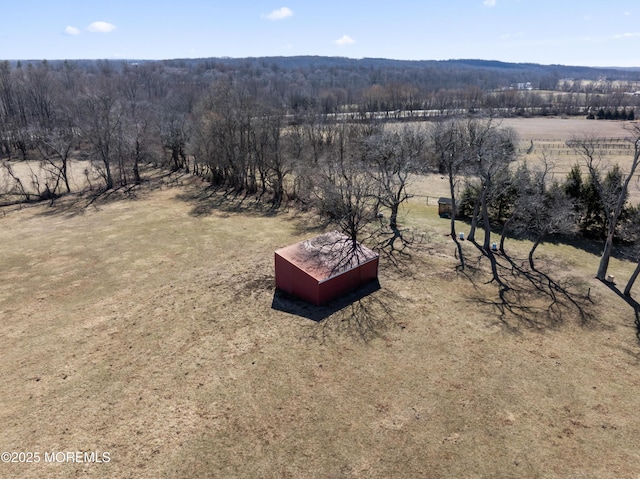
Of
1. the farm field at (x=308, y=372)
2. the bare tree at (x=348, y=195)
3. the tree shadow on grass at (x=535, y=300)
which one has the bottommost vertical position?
the farm field at (x=308, y=372)

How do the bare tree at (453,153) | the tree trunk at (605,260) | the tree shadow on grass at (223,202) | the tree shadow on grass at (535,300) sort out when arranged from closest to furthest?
the tree shadow on grass at (535,300)
the tree trunk at (605,260)
the bare tree at (453,153)
the tree shadow on grass at (223,202)

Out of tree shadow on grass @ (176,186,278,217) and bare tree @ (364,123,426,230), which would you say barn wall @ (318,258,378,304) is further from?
tree shadow on grass @ (176,186,278,217)

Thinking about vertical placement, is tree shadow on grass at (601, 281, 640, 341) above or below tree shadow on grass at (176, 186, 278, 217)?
below

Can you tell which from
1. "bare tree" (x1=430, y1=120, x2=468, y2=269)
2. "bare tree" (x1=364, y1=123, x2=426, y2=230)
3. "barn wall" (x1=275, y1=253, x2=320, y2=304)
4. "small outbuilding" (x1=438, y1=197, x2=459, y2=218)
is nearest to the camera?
"barn wall" (x1=275, y1=253, x2=320, y2=304)

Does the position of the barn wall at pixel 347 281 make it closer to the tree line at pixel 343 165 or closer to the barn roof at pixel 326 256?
the barn roof at pixel 326 256

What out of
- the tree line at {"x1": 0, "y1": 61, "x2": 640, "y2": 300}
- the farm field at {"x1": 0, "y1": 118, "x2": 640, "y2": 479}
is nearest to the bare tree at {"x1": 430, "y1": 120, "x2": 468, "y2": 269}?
the tree line at {"x1": 0, "y1": 61, "x2": 640, "y2": 300}

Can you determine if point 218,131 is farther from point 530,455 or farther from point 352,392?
point 530,455

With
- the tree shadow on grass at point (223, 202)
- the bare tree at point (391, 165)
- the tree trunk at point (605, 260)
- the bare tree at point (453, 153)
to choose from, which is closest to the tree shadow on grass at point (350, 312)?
the bare tree at point (453, 153)

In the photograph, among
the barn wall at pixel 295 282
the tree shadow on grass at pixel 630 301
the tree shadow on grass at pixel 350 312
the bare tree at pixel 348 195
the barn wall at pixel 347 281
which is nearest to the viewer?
the tree shadow on grass at pixel 350 312
